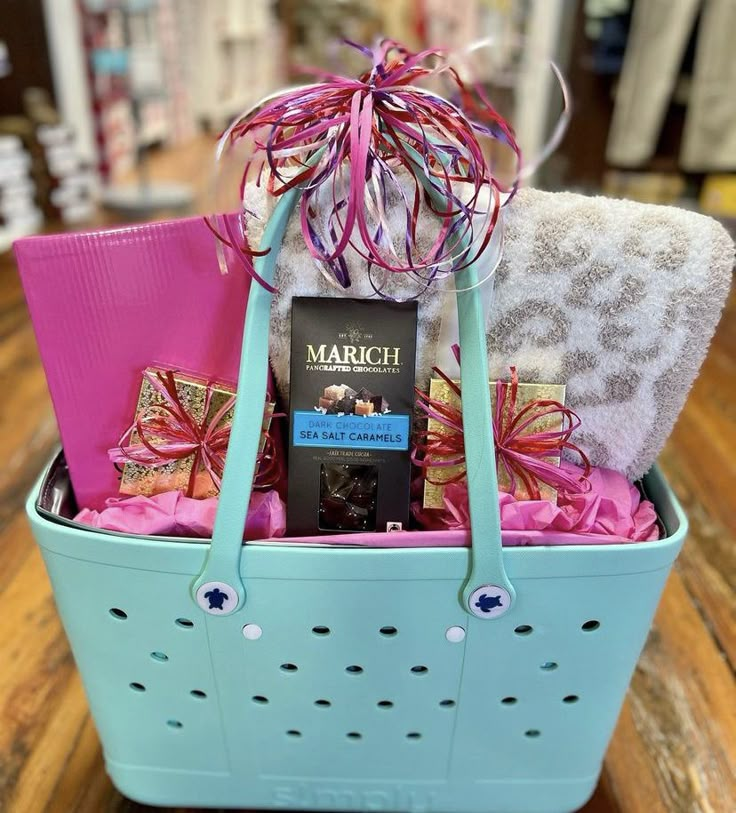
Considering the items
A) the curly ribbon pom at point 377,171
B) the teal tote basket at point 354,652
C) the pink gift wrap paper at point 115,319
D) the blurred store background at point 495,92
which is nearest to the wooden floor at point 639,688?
the teal tote basket at point 354,652

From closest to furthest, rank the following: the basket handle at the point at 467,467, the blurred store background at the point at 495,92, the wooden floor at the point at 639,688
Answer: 1. the basket handle at the point at 467,467
2. the wooden floor at the point at 639,688
3. the blurred store background at the point at 495,92

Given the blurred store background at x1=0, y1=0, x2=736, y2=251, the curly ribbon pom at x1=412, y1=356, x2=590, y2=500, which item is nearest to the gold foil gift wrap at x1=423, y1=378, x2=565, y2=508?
the curly ribbon pom at x1=412, y1=356, x2=590, y2=500

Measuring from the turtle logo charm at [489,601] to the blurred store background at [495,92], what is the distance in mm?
1664

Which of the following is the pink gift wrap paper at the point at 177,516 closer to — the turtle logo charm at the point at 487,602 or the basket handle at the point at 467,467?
the basket handle at the point at 467,467

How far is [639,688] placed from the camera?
76cm

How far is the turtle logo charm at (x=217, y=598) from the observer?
488 mm

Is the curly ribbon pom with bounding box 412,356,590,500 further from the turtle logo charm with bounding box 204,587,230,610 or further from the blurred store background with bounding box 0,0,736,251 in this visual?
the blurred store background with bounding box 0,0,736,251

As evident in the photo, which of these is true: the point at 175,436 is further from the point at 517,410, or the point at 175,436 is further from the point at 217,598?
the point at 517,410

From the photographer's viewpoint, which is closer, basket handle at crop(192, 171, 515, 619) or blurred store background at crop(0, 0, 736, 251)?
basket handle at crop(192, 171, 515, 619)

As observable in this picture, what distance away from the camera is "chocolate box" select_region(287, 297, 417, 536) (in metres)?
0.52

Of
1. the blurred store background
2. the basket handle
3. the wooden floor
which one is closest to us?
the basket handle

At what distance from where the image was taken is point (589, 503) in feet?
1.72

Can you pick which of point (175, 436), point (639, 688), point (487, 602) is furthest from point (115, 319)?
point (639, 688)

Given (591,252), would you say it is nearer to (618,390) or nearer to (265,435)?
(618,390)
